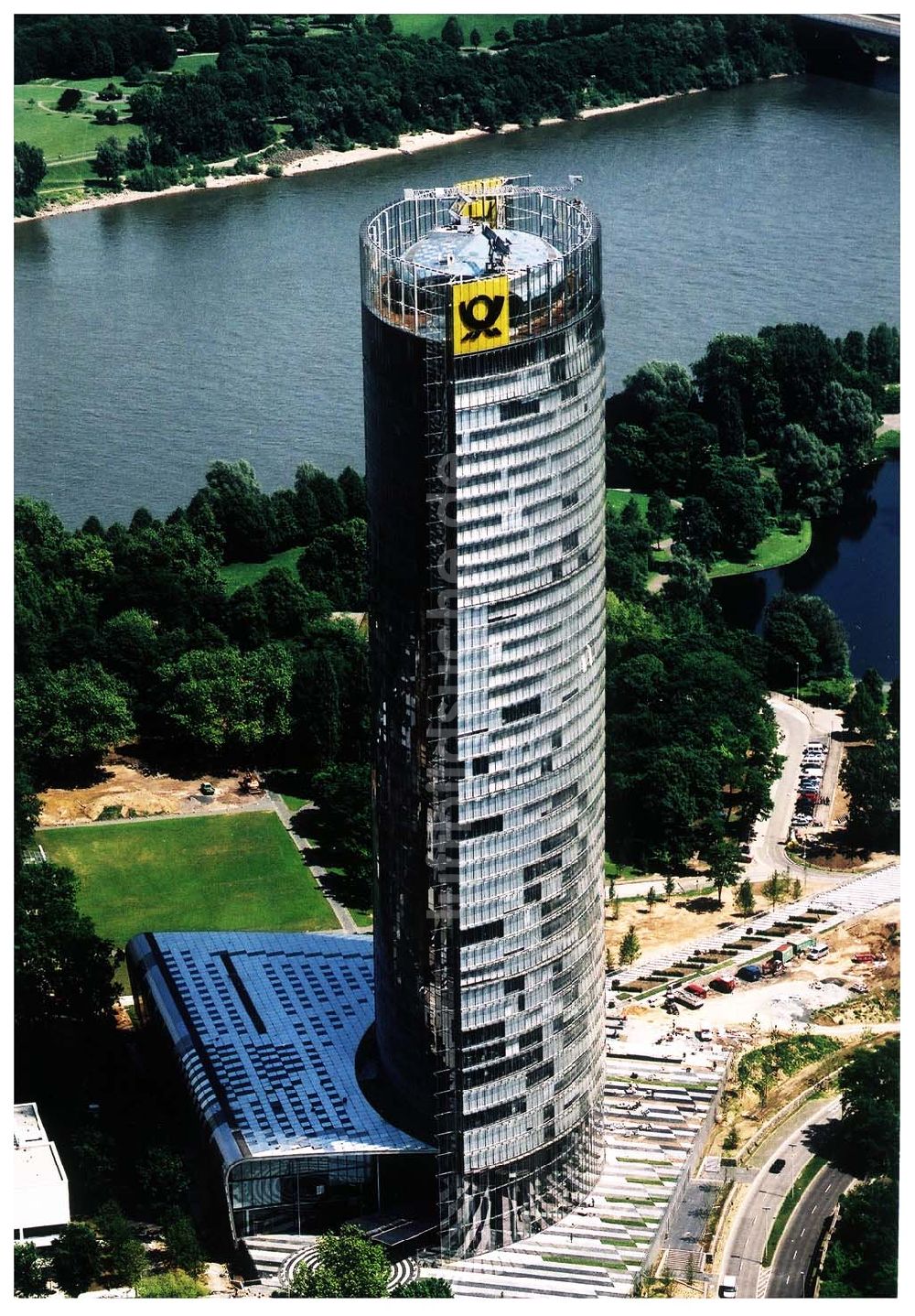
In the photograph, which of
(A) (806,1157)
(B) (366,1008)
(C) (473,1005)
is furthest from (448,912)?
(A) (806,1157)

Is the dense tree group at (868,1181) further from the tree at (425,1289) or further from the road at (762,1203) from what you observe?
the tree at (425,1289)

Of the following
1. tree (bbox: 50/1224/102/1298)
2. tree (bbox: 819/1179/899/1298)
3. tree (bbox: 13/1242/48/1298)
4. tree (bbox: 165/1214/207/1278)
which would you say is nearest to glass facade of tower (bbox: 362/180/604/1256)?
tree (bbox: 165/1214/207/1278)

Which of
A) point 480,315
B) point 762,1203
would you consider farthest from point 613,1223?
point 480,315

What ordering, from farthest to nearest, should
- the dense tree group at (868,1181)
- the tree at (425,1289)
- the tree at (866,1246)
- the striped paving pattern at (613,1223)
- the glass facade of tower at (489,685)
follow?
the striped paving pattern at (613,1223)
the dense tree group at (868,1181)
the tree at (866,1246)
the tree at (425,1289)
the glass facade of tower at (489,685)

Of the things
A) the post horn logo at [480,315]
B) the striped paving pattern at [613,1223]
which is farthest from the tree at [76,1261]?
the post horn logo at [480,315]

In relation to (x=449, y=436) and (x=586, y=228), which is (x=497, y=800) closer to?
(x=449, y=436)

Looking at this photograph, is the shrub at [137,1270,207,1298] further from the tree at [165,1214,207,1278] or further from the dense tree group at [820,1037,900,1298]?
the dense tree group at [820,1037,900,1298]

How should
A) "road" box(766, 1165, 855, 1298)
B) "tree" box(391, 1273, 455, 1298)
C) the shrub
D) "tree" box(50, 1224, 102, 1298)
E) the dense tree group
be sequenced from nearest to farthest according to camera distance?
"tree" box(391, 1273, 455, 1298)
the dense tree group
the shrub
"tree" box(50, 1224, 102, 1298)
"road" box(766, 1165, 855, 1298)
